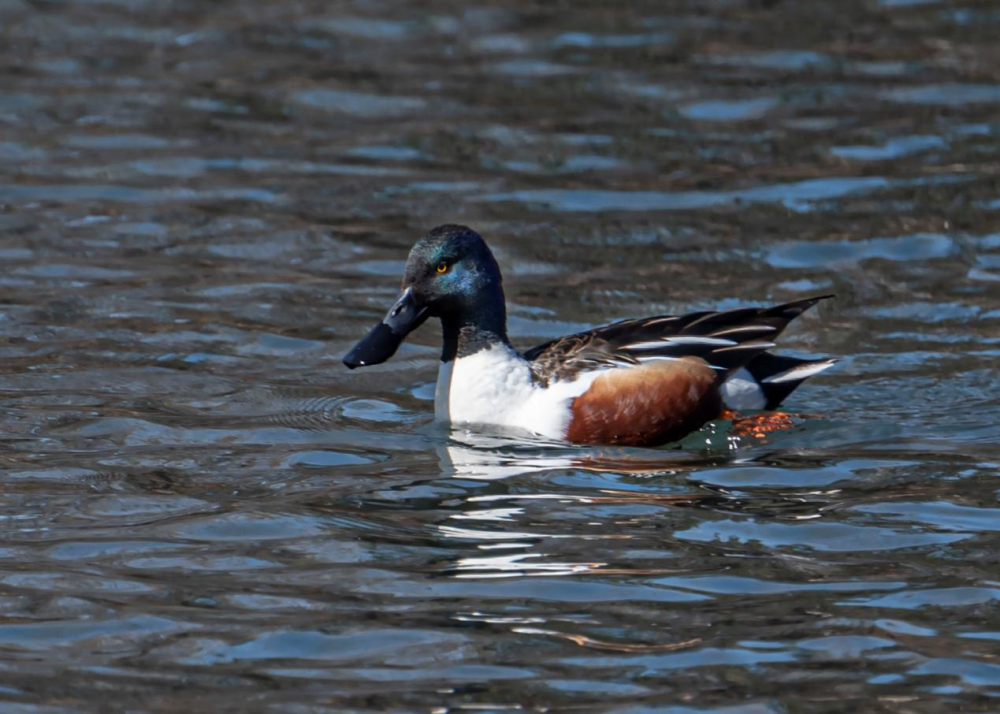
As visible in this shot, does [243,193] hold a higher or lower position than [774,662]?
higher

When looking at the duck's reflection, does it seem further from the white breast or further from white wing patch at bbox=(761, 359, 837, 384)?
white wing patch at bbox=(761, 359, 837, 384)

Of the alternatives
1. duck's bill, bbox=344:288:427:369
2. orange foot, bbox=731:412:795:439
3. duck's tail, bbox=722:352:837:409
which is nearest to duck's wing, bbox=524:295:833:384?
duck's tail, bbox=722:352:837:409

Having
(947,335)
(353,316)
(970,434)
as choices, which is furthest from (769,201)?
(970,434)

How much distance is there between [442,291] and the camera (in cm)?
727

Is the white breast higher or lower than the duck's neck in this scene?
lower

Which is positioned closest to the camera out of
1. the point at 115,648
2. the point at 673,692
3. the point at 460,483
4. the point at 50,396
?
the point at 673,692

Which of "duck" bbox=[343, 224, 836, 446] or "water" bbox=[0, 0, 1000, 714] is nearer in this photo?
"water" bbox=[0, 0, 1000, 714]

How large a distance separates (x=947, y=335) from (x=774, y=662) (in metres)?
4.31

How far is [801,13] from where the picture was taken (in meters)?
14.2

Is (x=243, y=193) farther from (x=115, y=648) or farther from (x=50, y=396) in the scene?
(x=115, y=648)

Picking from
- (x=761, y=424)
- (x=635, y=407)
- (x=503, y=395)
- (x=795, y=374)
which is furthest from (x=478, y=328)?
(x=795, y=374)

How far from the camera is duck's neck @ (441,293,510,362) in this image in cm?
732

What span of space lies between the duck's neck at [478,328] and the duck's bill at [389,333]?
16 cm

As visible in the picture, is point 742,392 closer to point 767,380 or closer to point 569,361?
point 767,380
